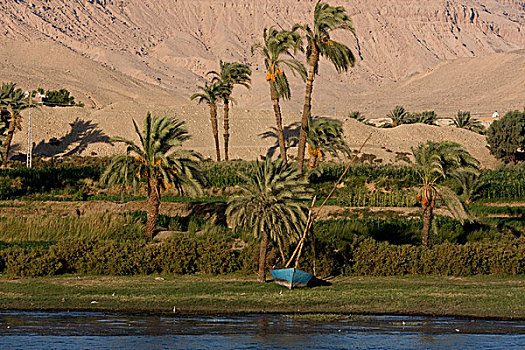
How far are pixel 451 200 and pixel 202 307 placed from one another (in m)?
13.4

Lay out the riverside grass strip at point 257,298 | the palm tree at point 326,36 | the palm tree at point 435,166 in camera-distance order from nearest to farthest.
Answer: the riverside grass strip at point 257,298, the palm tree at point 435,166, the palm tree at point 326,36

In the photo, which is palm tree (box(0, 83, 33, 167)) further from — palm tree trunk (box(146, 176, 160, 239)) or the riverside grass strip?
the riverside grass strip

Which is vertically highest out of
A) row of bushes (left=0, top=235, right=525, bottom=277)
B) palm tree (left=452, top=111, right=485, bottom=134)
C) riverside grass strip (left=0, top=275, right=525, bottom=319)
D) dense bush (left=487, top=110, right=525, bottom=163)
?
palm tree (left=452, top=111, right=485, bottom=134)

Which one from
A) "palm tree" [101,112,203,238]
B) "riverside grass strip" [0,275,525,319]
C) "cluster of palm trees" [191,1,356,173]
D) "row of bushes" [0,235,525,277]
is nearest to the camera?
"riverside grass strip" [0,275,525,319]

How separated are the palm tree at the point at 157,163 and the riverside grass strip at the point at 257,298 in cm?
634

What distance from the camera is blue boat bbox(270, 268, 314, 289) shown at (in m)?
28.2

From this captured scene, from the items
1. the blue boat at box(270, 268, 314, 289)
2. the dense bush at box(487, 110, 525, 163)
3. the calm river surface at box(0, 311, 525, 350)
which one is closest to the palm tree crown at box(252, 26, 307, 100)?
the blue boat at box(270, 268, 314, 289)

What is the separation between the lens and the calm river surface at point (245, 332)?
69.4 feet

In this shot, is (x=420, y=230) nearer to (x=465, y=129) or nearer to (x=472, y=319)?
(x=472, y=319)

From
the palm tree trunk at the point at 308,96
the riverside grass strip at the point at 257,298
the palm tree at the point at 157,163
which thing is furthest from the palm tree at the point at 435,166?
the palm tree trunk at the point at 308,96

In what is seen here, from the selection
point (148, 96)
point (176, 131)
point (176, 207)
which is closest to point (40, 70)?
point (148, 96)

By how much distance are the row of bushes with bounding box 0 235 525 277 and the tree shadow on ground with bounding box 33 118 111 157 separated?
6039cm

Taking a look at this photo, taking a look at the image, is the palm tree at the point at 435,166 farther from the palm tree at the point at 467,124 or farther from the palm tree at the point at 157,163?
the palm tree at the point at 467,124

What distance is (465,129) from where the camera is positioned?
10738cm
